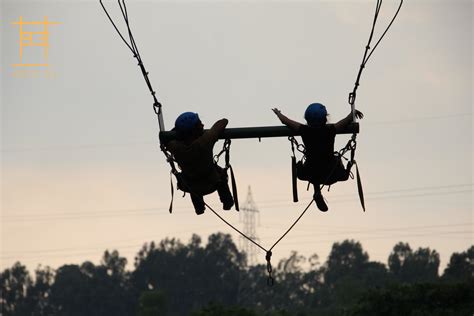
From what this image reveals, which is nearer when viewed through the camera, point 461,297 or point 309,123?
point 309,123

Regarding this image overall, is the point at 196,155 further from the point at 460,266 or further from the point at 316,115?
the point at 460,266

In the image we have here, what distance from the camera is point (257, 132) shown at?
1113 inches

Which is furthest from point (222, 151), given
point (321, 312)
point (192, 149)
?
point (321, 312)

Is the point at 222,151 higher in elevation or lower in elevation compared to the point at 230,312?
higher

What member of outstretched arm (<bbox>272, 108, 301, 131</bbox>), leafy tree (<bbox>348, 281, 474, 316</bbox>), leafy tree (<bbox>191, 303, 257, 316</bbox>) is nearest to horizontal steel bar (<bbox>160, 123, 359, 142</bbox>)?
outstretched arm (<bbox>272, 108, 301, 131</bbox>)

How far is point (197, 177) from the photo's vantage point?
29328mm

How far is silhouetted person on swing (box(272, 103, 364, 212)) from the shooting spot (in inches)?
1132

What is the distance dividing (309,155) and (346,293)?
159m

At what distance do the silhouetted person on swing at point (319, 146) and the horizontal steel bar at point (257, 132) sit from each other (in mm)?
113

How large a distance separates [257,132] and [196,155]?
4.55 ft

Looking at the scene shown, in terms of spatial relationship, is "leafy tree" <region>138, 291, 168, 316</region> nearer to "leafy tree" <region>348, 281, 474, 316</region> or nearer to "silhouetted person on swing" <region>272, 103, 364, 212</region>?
"leafy tree" <region>348, 281, 474, 316</region>

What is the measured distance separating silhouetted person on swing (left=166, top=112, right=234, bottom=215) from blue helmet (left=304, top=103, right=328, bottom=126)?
1.52 m

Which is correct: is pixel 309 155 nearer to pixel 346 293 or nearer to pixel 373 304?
pixel 373 304

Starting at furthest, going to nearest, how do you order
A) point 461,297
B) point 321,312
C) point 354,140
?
1. point 321,312
2. point 461,297
3. point 354,140
